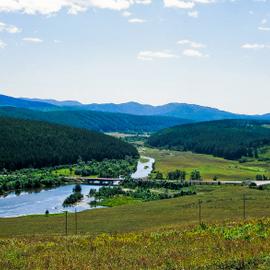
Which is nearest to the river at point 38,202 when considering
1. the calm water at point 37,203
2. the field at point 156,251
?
the calm water at point 37,203

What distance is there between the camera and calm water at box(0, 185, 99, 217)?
106 m

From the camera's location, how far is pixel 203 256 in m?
25.7

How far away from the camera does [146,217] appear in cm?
8031

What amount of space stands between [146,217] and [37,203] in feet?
153

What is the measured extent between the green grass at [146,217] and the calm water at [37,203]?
15748mm

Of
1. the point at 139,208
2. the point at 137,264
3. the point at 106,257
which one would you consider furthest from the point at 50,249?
the point at 139,208

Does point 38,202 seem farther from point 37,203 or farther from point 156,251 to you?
point 156,251

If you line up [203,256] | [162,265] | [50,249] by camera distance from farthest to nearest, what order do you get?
[50,249]
[203,256]
[162,265]

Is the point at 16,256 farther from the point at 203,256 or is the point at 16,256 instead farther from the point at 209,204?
the point at 209,204

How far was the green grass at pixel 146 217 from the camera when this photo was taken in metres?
67.3

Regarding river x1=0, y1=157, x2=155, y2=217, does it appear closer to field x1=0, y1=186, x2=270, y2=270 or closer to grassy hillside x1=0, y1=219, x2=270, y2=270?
field x1=0, y1=186, x2=270, y2=270

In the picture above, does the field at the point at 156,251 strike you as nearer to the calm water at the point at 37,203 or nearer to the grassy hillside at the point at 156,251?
the grassy hillside at the point at 156,251

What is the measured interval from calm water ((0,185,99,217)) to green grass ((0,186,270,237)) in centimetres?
1575

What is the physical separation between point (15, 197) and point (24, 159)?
229ft
